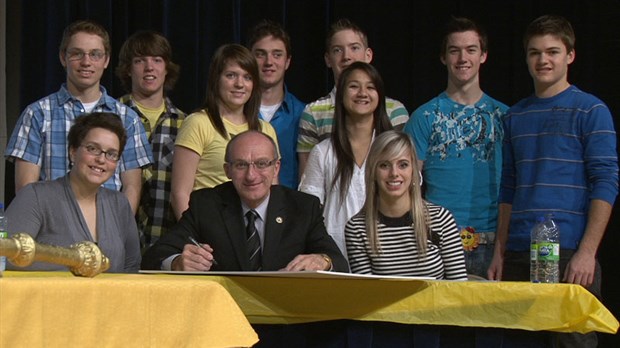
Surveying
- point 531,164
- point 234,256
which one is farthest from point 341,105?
point 234,256

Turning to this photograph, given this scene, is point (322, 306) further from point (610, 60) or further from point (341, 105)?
point (610, 60)

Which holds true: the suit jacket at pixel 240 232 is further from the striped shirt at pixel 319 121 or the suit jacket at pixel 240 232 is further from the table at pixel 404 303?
the striped shirt at pixel 319 121

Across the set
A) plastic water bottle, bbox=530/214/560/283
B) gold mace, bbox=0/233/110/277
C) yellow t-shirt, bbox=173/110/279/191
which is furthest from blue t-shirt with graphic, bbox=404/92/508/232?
gold mace, bbox=0/233/110/277

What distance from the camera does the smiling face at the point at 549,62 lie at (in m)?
3.58

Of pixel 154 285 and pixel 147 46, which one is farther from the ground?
pixel 147 46

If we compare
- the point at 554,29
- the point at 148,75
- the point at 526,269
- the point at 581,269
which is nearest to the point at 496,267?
the point at 526,269

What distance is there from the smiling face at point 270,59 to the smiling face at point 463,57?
2.39 feet

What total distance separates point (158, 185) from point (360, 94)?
919mm

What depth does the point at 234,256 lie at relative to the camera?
2992 mm

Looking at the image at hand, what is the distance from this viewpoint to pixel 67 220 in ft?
10.2

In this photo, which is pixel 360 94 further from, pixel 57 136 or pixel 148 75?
pixel 57 136

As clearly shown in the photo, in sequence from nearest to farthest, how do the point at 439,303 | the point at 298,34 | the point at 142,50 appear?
the point at 439,303, the point at 142,50, the point at 298,34

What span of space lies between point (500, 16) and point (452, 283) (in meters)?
2.63

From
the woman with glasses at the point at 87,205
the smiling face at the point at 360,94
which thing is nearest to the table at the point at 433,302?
the woman with glasses at the point at 87,205
